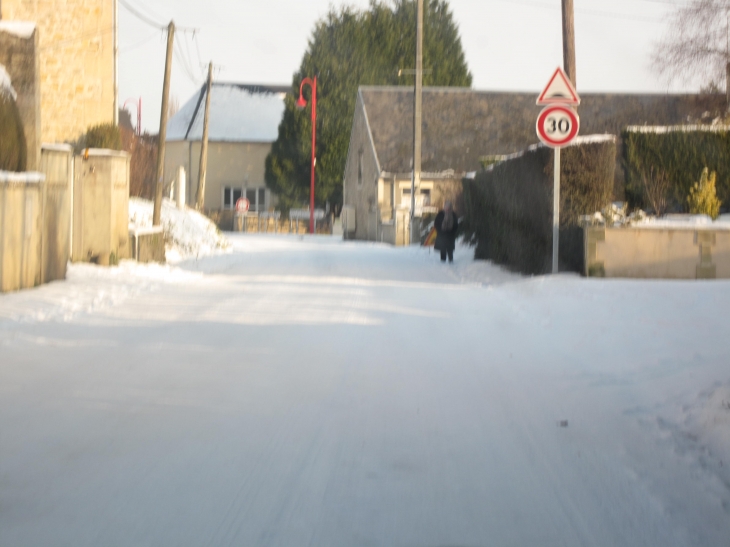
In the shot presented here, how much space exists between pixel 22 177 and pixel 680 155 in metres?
11.3

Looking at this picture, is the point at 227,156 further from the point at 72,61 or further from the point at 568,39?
the point at 568,39

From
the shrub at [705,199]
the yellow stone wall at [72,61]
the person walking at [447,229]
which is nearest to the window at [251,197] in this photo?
the yellow stone wall at [72,61]

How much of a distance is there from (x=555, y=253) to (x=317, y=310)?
14.1 ft

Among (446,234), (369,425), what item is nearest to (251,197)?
(446,234)

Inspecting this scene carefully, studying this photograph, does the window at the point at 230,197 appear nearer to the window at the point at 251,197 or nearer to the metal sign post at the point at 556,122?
the window at the point at 251,197

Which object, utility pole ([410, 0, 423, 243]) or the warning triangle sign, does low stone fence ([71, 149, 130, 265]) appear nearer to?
the warning triangle sign

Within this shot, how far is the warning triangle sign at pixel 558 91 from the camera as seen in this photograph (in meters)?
13.5

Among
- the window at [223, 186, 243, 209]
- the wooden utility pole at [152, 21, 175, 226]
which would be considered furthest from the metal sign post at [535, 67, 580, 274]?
the window at [223, 186, 243, 209]

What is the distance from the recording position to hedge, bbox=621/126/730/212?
1639 cm

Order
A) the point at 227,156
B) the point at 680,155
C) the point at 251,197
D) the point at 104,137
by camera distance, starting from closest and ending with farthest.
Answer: the point at 680,155, the point at 104,137, the point at 227,156, the point at 251,197

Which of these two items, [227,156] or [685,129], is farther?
[227,156]

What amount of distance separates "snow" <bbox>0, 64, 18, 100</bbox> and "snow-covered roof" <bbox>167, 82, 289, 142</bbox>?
51.9m

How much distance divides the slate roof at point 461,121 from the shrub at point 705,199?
78.9 ft

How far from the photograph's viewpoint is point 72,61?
22750 mm
